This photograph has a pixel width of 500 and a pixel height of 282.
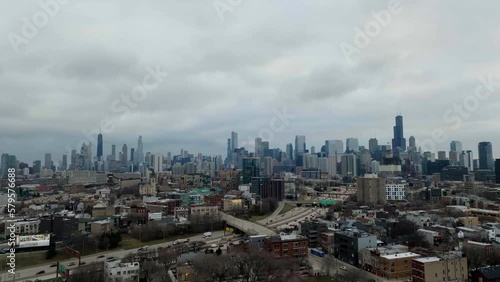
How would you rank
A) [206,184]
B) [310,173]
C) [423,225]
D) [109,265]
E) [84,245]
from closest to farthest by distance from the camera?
[109,265] < [84,245] < [423,225] < [206,184] < [310,173]

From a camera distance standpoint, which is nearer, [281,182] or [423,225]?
[423,225]

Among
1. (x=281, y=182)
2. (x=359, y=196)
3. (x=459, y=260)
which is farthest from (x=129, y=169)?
(x=459, y=260)

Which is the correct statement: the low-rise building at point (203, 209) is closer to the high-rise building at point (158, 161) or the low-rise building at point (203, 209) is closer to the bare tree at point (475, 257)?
the bare tree at point (475, 257)

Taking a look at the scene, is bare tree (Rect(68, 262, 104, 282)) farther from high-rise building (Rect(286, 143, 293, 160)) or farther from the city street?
high-rise building (Rect(286, 143, 293, 160))

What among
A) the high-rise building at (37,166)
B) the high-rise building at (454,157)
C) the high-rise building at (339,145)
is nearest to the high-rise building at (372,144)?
the high-rise building at (339,145)

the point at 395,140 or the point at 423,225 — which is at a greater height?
the point at 395,140

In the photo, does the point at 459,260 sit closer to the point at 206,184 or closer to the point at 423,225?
the point at 423,225

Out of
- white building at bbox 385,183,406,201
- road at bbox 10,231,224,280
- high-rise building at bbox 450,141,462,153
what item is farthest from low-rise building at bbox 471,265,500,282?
high-rise building at bbox 450,141,462,153

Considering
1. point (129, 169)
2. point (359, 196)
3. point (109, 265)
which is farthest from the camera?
point (129, 169)
